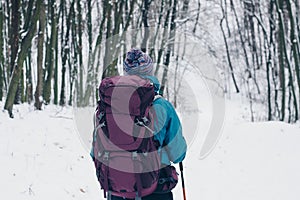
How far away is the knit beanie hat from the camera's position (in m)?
4.11

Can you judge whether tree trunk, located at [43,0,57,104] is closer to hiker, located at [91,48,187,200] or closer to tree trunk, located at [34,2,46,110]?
tree trunk, located at [34,2,46,110]

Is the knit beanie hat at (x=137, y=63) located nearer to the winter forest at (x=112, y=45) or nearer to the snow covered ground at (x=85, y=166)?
the snow covered ground at (x=85, y=166)

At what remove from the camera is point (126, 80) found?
12.6ft

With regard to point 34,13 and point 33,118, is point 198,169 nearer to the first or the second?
point 33,118

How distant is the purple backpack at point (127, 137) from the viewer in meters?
3.80

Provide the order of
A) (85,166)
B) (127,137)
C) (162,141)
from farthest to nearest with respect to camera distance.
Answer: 1. (85,166)
2. (162,141)
3. (127,137)

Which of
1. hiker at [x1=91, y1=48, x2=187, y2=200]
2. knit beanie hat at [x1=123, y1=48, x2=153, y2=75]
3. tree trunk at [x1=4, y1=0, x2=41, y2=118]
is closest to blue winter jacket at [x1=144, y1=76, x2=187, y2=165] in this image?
hiker at [x1=91, y1=48, x2=187, y2=200]

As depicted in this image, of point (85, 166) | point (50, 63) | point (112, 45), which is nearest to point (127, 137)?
point (85, 166)

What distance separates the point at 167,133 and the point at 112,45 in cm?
1506

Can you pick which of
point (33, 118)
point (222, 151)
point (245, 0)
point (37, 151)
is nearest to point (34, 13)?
point (33, 118)

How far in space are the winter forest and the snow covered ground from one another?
153 centimetres

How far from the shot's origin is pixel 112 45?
1881 cm

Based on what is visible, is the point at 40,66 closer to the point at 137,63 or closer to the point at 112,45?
the point at 112,45

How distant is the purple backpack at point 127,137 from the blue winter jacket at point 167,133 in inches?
3.4
